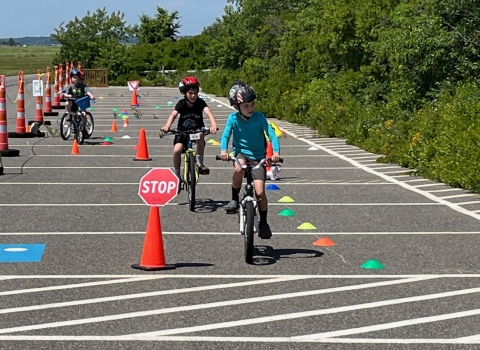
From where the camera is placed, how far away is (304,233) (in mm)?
12164

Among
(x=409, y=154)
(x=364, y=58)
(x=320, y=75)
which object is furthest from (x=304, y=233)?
(x=320, y=75)

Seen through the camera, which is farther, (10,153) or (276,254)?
(10,153)

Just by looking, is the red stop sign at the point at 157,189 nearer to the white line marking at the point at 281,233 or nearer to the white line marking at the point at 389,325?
the white line marking at the point at 281,233

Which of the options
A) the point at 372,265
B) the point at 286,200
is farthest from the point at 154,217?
the point at 286,200

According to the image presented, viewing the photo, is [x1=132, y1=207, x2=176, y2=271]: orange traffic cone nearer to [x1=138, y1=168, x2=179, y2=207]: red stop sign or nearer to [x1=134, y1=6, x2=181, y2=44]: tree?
[x1=138, y1=168, x2=179, y2=207]: red stop sign

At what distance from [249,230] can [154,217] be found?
2.97 feet

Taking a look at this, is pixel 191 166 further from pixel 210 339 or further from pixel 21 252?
pixel 210 339

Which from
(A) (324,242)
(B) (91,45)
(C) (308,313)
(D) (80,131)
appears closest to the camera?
(C) (308,313)

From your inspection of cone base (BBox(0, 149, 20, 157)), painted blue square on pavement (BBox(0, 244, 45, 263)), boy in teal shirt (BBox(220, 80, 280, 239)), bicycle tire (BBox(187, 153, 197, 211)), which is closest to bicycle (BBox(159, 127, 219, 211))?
bicycle tire (BBox(187, 153, 197, 211))

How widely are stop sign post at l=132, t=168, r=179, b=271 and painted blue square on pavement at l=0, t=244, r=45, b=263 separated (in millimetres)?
1212

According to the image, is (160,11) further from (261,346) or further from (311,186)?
(261,346)

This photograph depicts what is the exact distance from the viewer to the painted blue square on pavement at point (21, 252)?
34.0ft

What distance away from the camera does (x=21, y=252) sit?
422 inches

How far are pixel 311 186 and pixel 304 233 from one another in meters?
4.82
